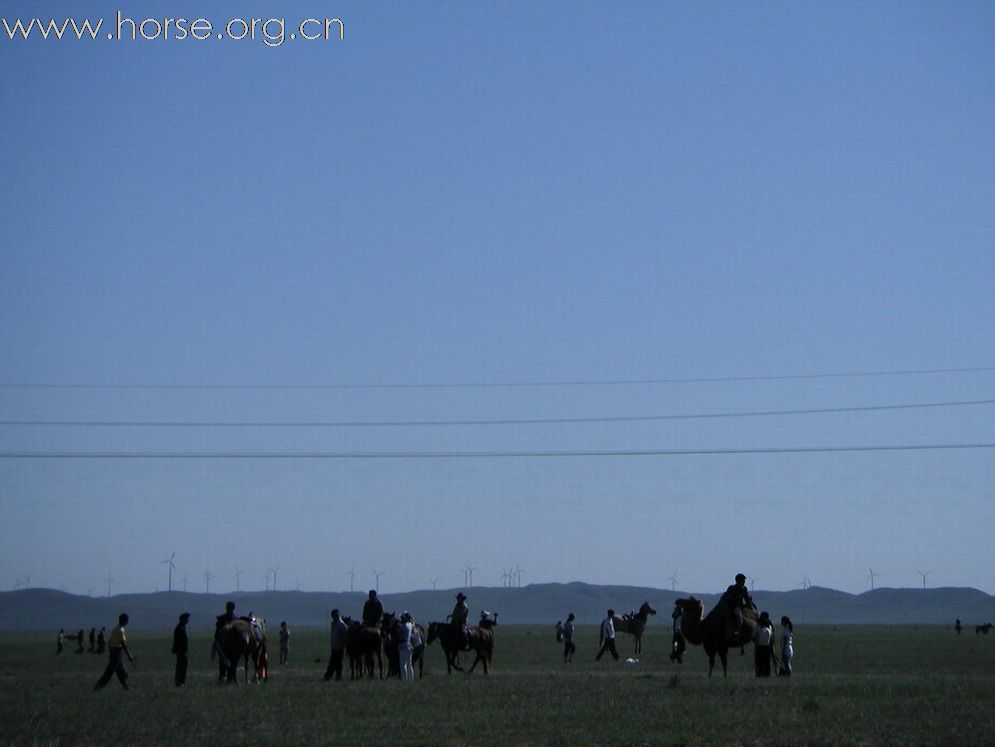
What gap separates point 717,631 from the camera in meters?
31.3

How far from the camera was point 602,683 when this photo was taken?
28688mm

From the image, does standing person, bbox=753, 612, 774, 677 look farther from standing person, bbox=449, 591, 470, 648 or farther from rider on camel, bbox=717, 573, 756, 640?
standing person, bbox=449, 591, 470, 648

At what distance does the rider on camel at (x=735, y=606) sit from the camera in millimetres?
30906

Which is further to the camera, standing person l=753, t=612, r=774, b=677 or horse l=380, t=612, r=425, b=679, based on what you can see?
horse l=380, t=612, r=425, b=679

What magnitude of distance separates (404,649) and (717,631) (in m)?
7.35

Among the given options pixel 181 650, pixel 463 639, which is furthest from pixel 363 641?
pixel 181 650

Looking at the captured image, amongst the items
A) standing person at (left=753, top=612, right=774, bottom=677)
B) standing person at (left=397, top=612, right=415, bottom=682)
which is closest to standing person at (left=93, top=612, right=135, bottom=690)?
standing person at (left=397, top=612, right=415, bottom=682)

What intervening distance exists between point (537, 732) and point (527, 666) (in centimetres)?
2301

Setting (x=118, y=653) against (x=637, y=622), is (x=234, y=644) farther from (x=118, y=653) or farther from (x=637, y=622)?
(x=637, y=622)

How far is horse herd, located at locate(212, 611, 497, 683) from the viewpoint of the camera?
30516 millimetres

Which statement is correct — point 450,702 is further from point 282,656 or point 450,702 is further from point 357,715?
point 282,656

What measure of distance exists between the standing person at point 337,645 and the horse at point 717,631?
8.13 m

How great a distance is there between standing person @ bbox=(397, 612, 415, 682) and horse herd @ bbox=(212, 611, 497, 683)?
12 cm

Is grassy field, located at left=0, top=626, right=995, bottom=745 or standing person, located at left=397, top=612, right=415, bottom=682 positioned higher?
standing person, located at left=397, top=612, right=415, bottom=682
